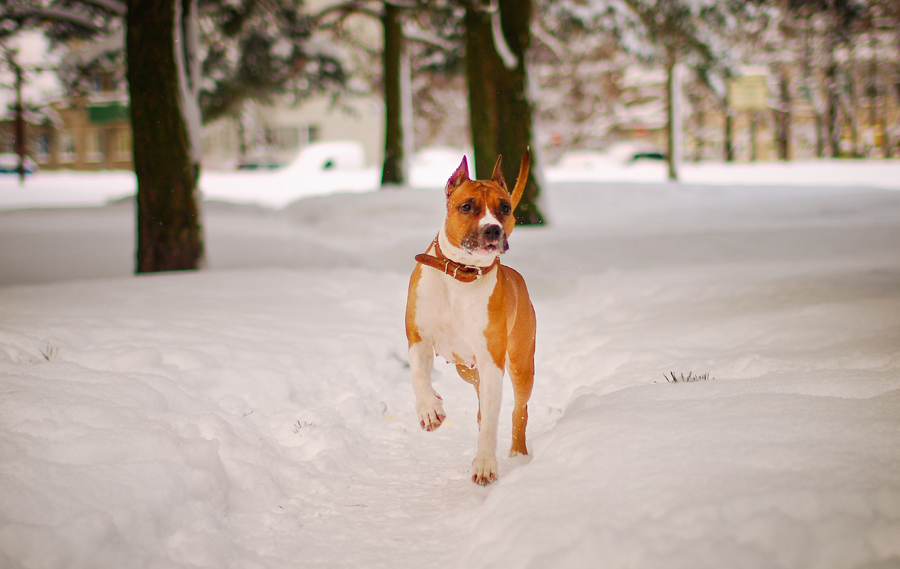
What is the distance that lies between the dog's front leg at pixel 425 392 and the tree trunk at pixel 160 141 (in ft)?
21.5

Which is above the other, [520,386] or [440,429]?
[520,386]

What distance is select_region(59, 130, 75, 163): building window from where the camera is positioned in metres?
53.8

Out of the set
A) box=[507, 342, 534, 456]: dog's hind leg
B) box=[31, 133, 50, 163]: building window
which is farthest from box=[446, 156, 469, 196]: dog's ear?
box=[31, 133, 50, 163]: building window

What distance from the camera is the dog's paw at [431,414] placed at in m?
3.11

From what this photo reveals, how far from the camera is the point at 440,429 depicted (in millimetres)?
4680

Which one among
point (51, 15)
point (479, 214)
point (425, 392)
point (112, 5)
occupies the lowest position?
point (425, 392)

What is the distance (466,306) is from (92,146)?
59179mm

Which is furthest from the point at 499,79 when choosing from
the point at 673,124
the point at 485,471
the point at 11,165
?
the point at 11,165

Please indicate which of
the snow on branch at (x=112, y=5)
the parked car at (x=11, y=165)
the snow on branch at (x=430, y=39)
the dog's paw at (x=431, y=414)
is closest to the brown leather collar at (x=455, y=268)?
the dog's paw at (x=431, y=414)

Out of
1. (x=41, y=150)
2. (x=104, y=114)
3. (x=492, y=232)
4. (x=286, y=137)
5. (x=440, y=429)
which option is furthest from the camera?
(x=41, y=150)

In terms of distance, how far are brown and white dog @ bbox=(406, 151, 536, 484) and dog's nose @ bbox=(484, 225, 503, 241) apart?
96 mm

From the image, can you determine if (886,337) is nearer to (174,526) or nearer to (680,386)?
(680,386)

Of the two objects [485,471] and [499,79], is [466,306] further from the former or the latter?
[499,79]

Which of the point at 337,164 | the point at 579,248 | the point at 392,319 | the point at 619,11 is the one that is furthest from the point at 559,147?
the point at 392,319
